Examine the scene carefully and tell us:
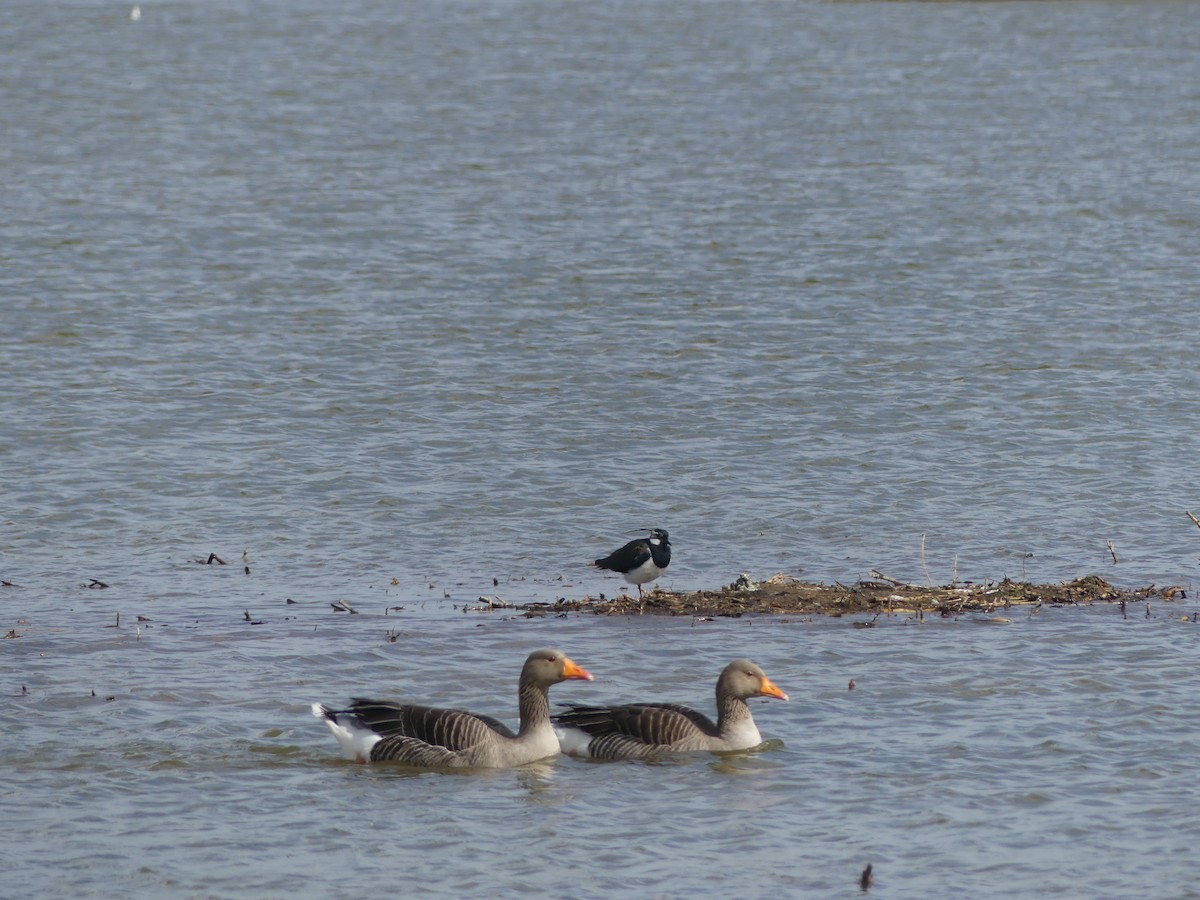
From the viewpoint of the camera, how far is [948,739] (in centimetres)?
1280

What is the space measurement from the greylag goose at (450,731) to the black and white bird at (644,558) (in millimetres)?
3179

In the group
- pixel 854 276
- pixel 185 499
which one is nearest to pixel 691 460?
pixel 185 499

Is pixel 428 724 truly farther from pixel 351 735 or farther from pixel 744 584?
pixel 744 584

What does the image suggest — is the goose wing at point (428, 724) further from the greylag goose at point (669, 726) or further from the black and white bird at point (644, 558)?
the black and white bird at point (644, 558)

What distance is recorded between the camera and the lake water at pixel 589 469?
37.4 feet

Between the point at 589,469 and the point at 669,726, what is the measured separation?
29.2 feet

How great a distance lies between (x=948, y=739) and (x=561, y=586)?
533 cm

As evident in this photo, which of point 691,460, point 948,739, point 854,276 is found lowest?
point 948,739

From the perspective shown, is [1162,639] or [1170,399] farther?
[1170,399]

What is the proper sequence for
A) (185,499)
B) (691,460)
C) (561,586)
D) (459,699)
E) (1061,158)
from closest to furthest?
(459,699)
(561,586)
(185,499)
(691,460)
(1061,158)

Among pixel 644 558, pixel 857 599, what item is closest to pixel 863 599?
pixel 857 599

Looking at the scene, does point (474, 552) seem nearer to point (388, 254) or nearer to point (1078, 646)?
point (1078, 646)

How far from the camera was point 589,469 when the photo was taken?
839 inches

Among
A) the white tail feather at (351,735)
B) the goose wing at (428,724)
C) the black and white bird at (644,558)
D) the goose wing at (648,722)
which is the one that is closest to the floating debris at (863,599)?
the black and white bird at (644,558)
